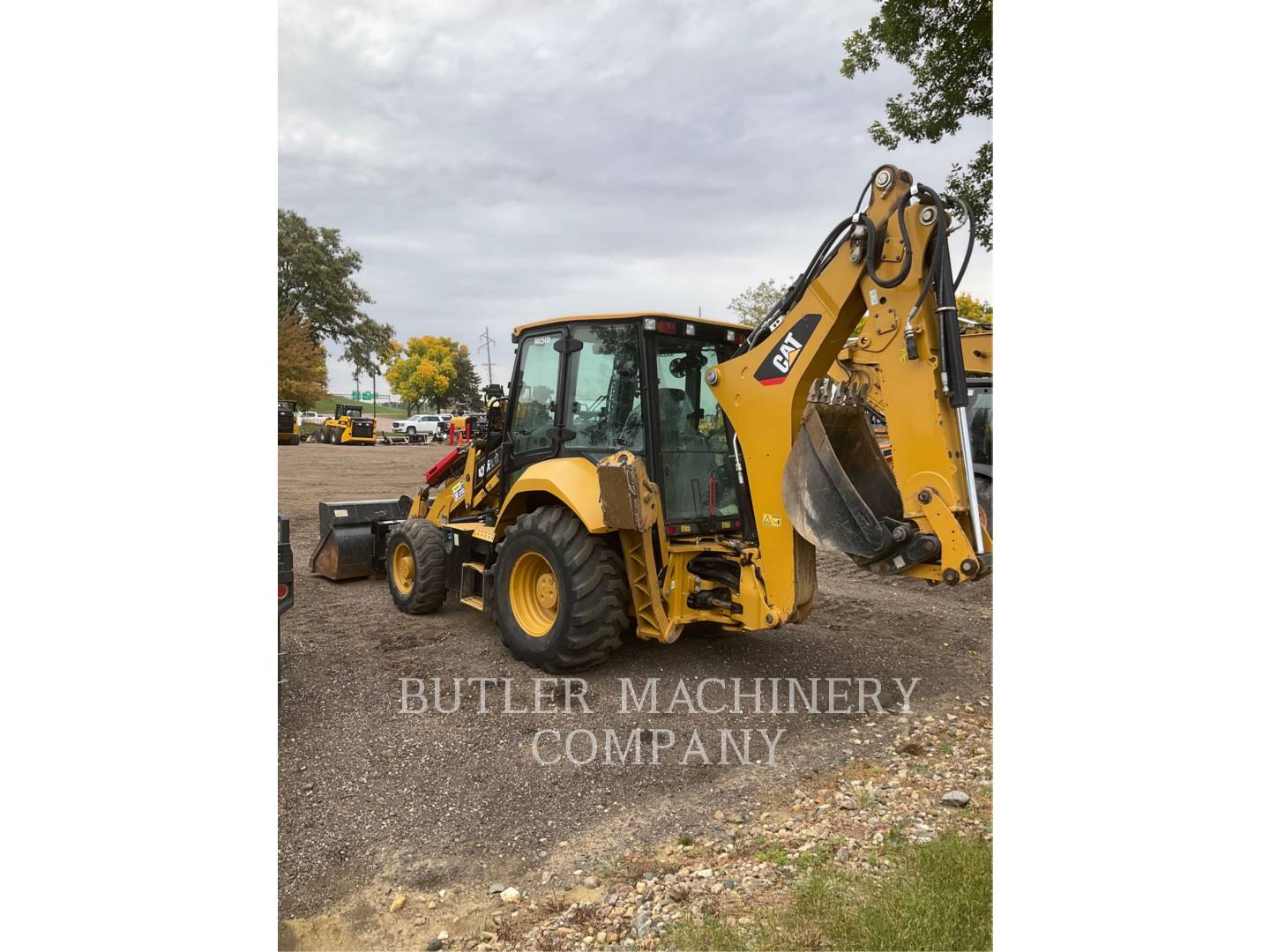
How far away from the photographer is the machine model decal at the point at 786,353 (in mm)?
3770

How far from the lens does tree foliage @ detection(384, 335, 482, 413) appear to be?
47.3m

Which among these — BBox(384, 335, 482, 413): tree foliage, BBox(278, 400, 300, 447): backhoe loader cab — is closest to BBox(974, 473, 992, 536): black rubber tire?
BBox(278, 400, 300, 447): backhoe loader cab

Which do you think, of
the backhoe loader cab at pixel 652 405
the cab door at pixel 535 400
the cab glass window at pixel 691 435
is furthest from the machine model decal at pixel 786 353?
the cab door at pixel 535 400

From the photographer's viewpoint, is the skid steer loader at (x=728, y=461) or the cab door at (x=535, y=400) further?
the cab door at (x=535, y=400)

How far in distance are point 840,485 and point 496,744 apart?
2.08 meters

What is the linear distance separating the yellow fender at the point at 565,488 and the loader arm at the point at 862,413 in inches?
35.4

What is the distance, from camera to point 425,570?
590 centimetres

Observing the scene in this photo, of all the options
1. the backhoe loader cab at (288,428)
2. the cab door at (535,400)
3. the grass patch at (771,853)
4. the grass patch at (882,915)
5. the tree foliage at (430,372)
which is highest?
the tree foliage at (430,372)

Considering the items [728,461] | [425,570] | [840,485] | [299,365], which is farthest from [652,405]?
[299,365]

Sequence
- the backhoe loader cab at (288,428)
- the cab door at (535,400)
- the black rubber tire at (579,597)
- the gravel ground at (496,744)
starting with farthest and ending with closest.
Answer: the backhoe loader cab at (288,428) → the cab door at (535,400) → the black rubber tire at (579,597) → the gravel ground at (496,744)

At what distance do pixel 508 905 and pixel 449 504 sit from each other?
4.06 metres

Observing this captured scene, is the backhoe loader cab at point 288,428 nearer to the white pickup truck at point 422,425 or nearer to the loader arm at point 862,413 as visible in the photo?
the white pickup truck at point 422,425

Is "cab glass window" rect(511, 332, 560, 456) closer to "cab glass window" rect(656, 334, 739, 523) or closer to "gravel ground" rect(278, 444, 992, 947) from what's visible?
"cab glass window" rect(656, 334, 739, 523)
